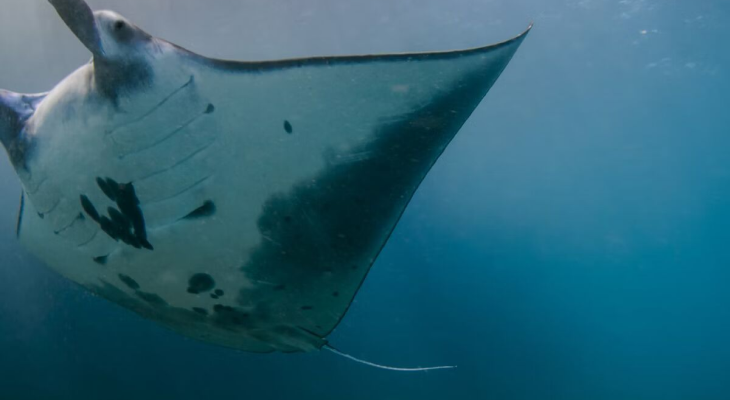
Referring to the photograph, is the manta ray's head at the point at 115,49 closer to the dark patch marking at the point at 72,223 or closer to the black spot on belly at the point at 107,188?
the black spot on belly at the point at 107,188

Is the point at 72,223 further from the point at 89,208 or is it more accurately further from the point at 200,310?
the point at 200,310

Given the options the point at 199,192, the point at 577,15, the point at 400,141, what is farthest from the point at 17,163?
the point at 577,15

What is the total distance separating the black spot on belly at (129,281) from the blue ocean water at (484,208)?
6.04 meters

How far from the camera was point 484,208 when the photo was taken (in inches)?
552

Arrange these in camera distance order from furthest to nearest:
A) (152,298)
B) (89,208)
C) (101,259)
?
(152,298), (101,259), (89,208)

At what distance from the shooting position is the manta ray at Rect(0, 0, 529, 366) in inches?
52.5

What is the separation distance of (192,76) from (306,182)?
0.48m

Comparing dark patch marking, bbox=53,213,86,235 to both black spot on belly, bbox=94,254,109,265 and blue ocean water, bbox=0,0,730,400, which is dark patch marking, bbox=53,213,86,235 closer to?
black spot on belly, bbox=94,254,109,265

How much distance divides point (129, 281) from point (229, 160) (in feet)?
2.54

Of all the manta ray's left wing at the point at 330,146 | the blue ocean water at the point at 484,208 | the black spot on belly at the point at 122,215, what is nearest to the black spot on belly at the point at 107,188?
the black spot on belly at the point at 122,215

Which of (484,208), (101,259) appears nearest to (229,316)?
(101,259)

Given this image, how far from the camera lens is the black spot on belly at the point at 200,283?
1.82m

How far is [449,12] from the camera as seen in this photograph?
8.38 metres

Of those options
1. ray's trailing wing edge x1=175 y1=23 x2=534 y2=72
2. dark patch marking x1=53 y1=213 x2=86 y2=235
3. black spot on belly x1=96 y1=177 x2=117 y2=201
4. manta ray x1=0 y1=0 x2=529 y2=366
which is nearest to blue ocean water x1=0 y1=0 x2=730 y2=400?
dark patch marking x1=53 y1=213 x2=86 y2=235
